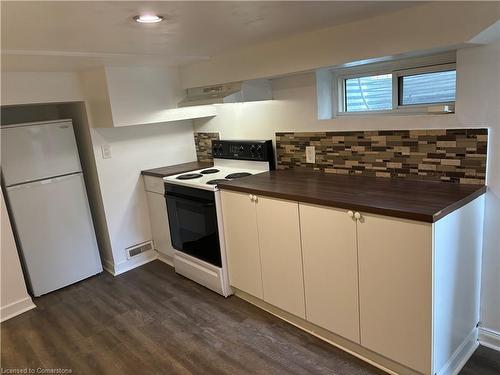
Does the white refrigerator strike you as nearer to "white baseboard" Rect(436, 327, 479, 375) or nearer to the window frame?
the window frame

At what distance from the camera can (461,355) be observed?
6.65 ft

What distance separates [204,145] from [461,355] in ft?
9.03

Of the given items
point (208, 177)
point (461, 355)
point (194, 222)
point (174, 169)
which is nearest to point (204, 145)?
point (174, 169)

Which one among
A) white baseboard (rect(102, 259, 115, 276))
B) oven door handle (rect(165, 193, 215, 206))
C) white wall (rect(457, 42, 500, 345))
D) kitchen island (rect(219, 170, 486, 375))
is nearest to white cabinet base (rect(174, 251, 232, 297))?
kitchen island (rect(219, 170, 486, 375))

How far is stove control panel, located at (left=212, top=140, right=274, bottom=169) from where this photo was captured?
3.03 m

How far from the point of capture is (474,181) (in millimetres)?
2012

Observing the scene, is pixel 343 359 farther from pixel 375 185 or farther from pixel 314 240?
pixel 375 185

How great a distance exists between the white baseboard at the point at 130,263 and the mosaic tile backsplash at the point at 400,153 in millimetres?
1785

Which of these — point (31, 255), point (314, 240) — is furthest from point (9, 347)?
point (314, 240)

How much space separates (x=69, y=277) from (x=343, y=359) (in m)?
2.44

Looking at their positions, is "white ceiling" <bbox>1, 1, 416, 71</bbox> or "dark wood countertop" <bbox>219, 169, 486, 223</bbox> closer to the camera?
"white ceiling" <bbox>1, 1, 416, 71</bbox>

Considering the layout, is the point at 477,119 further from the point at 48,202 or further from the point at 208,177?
the point at 48,202

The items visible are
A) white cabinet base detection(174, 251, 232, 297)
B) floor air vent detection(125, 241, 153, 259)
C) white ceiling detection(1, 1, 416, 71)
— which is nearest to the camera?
white ceiling detection(1, 1, 416, 71)

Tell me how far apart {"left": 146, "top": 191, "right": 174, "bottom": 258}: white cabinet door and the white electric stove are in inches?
6.7
